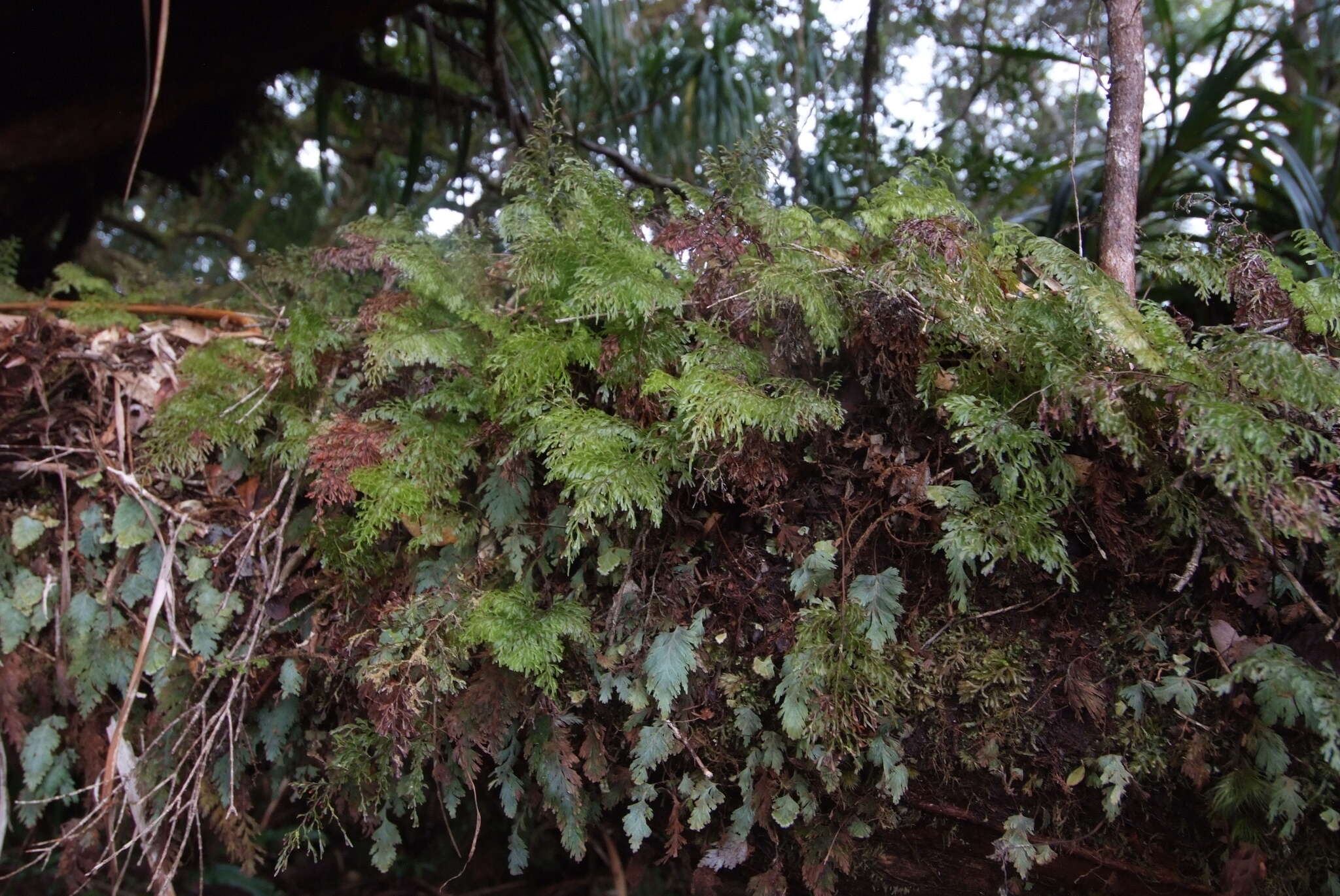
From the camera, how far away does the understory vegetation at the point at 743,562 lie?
1054 mm

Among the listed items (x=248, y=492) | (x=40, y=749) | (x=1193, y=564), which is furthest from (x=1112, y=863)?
(x=40, y=749)

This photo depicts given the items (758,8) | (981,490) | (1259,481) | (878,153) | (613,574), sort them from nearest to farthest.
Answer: (1259,481)
(981,490)
(613,574)
(878,153)
(758,8)

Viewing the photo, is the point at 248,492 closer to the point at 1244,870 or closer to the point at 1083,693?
the point at 1083,693

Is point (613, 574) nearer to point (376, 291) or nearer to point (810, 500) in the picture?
point (810, 500)

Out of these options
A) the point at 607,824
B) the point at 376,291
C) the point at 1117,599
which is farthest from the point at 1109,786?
the point at 376,291

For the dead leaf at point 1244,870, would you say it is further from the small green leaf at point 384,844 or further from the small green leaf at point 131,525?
the small green leaf at point 131,525

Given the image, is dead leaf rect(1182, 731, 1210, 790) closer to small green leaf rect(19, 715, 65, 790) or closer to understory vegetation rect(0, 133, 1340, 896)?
understory vegetation rect(0, 133, 1340, 896)

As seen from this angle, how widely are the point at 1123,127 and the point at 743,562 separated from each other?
112 centimetres

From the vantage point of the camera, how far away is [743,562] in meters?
1.27

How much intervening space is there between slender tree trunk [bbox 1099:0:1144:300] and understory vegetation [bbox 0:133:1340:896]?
0.12 meters

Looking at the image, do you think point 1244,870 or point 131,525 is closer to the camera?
point 1244,870

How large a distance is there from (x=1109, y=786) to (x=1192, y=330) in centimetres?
74

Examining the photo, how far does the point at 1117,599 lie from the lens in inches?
44.5

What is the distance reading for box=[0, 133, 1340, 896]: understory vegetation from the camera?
41.5 inches
